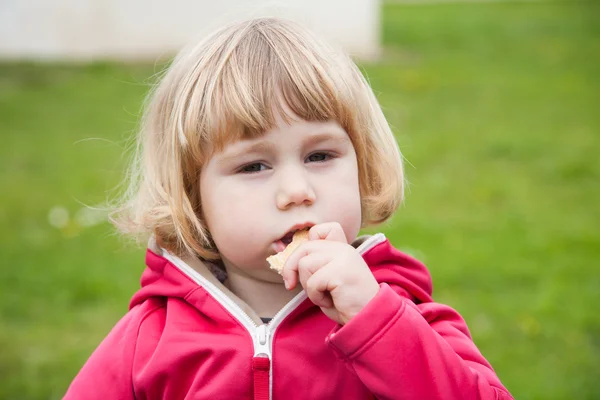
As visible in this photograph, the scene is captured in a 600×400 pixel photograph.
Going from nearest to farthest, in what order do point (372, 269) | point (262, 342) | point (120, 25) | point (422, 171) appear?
1. point (262, 342)
2. point (372, 269)
3. point (422, 171)
4. point (120, 25)

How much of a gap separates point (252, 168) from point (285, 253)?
228mm

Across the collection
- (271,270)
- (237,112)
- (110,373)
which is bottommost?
(110,373)

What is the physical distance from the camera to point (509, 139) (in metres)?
7.53

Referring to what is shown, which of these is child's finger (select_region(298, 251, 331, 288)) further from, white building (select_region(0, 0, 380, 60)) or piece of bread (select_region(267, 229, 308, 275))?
white building (select_region(0, 0, 380, 60))

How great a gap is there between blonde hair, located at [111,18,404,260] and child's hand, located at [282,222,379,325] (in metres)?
0.31

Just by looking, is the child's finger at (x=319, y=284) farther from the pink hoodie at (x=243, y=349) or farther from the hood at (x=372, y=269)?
the hood at (x=372, y=269)

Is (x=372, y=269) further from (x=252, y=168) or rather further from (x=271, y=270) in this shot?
(x=252, y=168)

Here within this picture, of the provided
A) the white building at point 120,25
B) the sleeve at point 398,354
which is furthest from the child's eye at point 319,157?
the white building at point 120,25

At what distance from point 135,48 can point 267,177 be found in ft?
32.4

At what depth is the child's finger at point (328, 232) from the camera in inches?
74.0

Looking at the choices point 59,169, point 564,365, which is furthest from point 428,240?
→ point 59,169

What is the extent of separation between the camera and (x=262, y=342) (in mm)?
2014

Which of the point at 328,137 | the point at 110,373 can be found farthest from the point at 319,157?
the point at 110,373

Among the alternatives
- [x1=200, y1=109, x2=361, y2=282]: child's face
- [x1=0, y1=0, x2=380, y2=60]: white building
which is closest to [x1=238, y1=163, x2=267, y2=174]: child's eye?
[x1=200, y1=109, x2=361, y2=282]: child's face
